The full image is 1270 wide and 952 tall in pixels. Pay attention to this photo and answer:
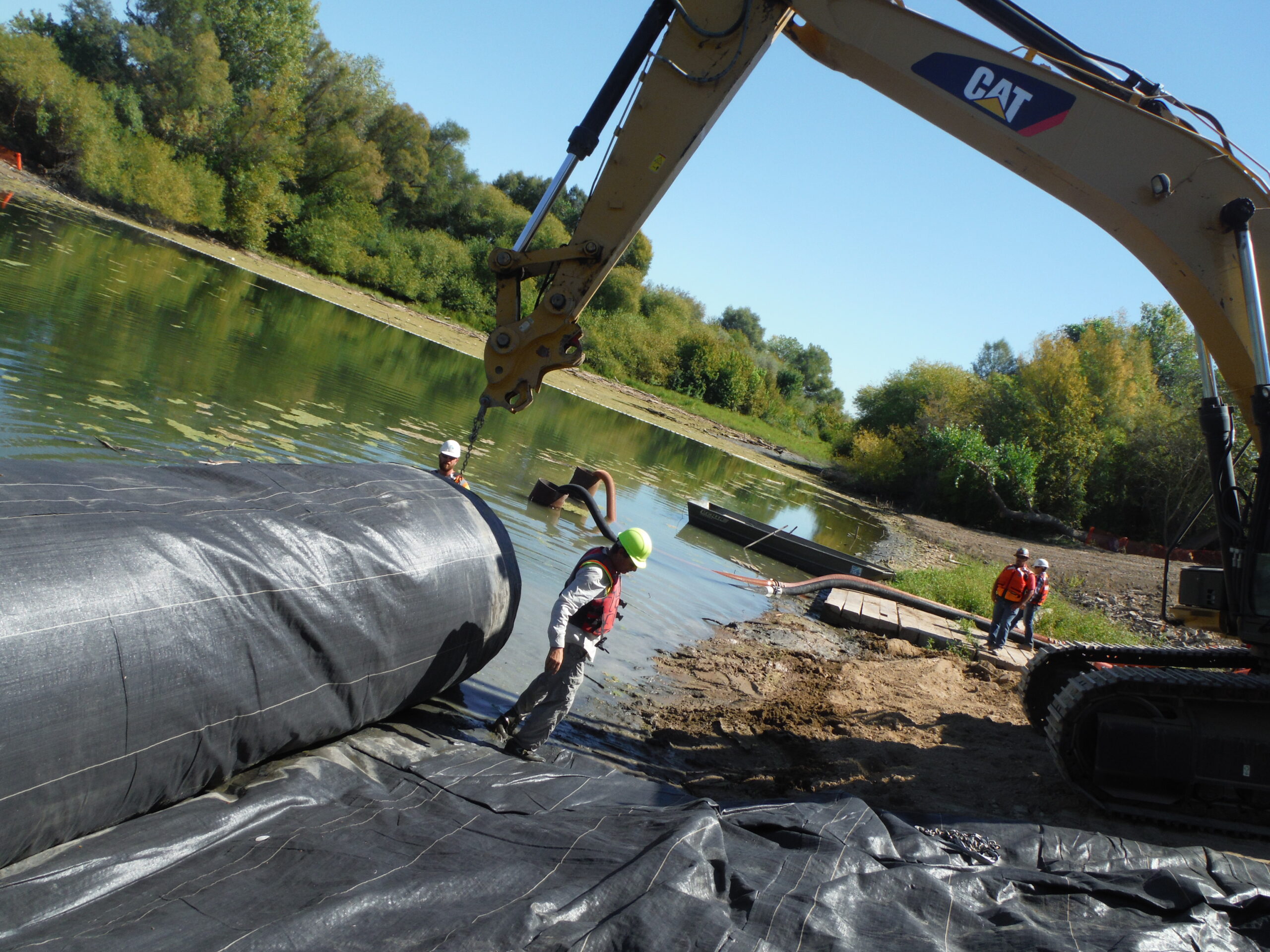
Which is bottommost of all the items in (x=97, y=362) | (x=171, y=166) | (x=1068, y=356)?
(x=97, y=362)

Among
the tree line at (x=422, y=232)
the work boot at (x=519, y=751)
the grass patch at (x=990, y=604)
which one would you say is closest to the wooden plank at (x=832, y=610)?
the grass patch at (x=990, y=604)

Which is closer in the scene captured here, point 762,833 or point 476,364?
point 762,833

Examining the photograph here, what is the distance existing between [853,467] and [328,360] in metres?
30.6

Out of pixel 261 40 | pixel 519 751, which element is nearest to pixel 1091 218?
pixel 519 751

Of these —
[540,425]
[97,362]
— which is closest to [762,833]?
[97,362]

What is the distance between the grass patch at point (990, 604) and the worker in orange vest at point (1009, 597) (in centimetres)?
216

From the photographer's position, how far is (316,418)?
16.0 meters

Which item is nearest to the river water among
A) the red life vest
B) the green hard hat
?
the red life vest

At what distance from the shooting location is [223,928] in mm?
3164

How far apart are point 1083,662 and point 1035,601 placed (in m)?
5.18

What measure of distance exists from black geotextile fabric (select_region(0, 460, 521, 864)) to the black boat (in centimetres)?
1330

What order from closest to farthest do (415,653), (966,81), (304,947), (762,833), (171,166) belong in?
(304,947), (762,833), (415,653), (966,81), (171,166)

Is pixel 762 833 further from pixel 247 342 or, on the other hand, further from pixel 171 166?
pixel 171 166

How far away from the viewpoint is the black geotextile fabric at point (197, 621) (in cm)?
349
